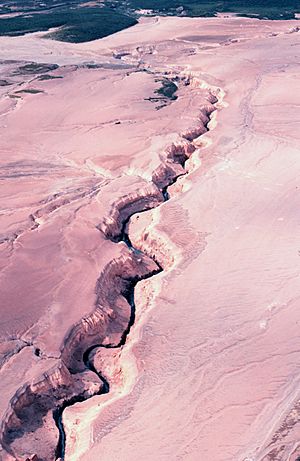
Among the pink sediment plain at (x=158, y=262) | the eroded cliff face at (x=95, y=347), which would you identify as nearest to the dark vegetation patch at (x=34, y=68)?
the pink sediment plain at (x=158, y=262)

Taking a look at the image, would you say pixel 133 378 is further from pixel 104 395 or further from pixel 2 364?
pixel 2 364

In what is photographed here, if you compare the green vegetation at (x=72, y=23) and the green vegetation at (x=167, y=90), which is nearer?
the green vegetation at (x=167, y=90)

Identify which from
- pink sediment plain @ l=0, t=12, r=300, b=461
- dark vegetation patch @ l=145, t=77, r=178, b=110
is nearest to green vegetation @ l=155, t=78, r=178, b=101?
dark vegetation patch @ l=145, t=77, r=178, b=110

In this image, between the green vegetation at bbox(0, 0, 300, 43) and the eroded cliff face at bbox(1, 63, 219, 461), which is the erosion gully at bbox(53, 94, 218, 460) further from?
the green vegetation at bbox(0, 0, 300, 43)

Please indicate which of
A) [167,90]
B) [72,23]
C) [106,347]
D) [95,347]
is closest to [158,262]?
[106,347]

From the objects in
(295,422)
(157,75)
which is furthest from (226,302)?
(157,75)

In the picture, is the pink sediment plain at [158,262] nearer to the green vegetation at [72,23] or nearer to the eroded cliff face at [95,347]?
the eroded cliff face at [95,347]

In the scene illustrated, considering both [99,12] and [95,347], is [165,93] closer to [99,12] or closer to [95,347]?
[95,347]
